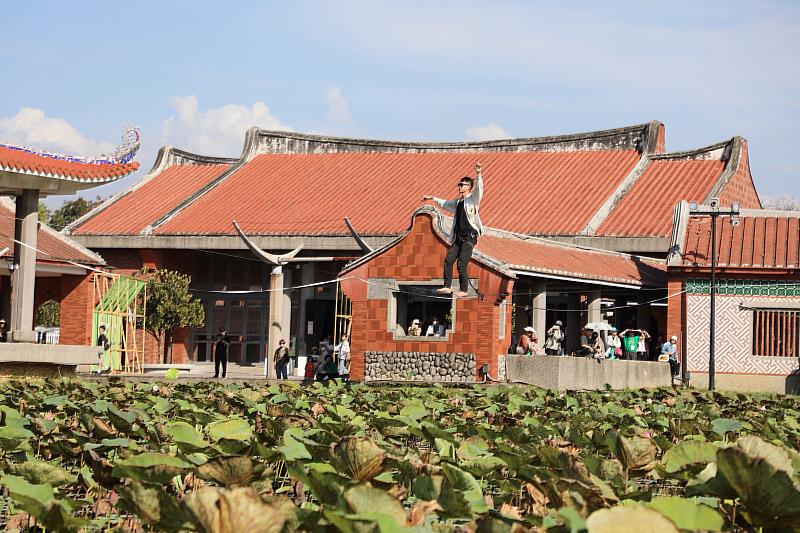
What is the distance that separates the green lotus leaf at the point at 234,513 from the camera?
133 inches

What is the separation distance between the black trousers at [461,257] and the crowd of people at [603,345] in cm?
343

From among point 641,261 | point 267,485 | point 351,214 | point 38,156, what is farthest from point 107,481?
point 351,214

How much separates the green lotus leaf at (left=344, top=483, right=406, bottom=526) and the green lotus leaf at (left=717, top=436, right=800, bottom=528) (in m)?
1.15

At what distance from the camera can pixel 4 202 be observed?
124 feet

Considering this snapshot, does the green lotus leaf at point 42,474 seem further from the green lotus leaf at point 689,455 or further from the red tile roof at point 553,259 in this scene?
the red tile roof at point 553,259

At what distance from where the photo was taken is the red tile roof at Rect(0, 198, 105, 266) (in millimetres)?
34844

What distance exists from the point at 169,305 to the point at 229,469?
37394mm

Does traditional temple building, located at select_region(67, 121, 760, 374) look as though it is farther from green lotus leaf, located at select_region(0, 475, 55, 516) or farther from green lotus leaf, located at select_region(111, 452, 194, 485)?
green lotus leaf, located at select_region(0, 475, 55, 516)

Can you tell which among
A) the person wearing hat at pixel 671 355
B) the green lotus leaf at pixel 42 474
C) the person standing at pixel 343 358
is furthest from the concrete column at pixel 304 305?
the green lotus leaf at pixel 42 474

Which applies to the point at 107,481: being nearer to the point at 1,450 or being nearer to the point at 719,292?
the point at 1,450

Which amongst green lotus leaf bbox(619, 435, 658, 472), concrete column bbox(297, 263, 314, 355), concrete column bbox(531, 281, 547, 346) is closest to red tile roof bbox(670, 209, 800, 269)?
concrete column bbox(531, 281, 547, 346)

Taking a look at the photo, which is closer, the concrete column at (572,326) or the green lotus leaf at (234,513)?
the green lotus leaf at (234,513)

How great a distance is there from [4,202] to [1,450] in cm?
3241

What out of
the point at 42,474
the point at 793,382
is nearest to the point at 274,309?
the point at 793,382
